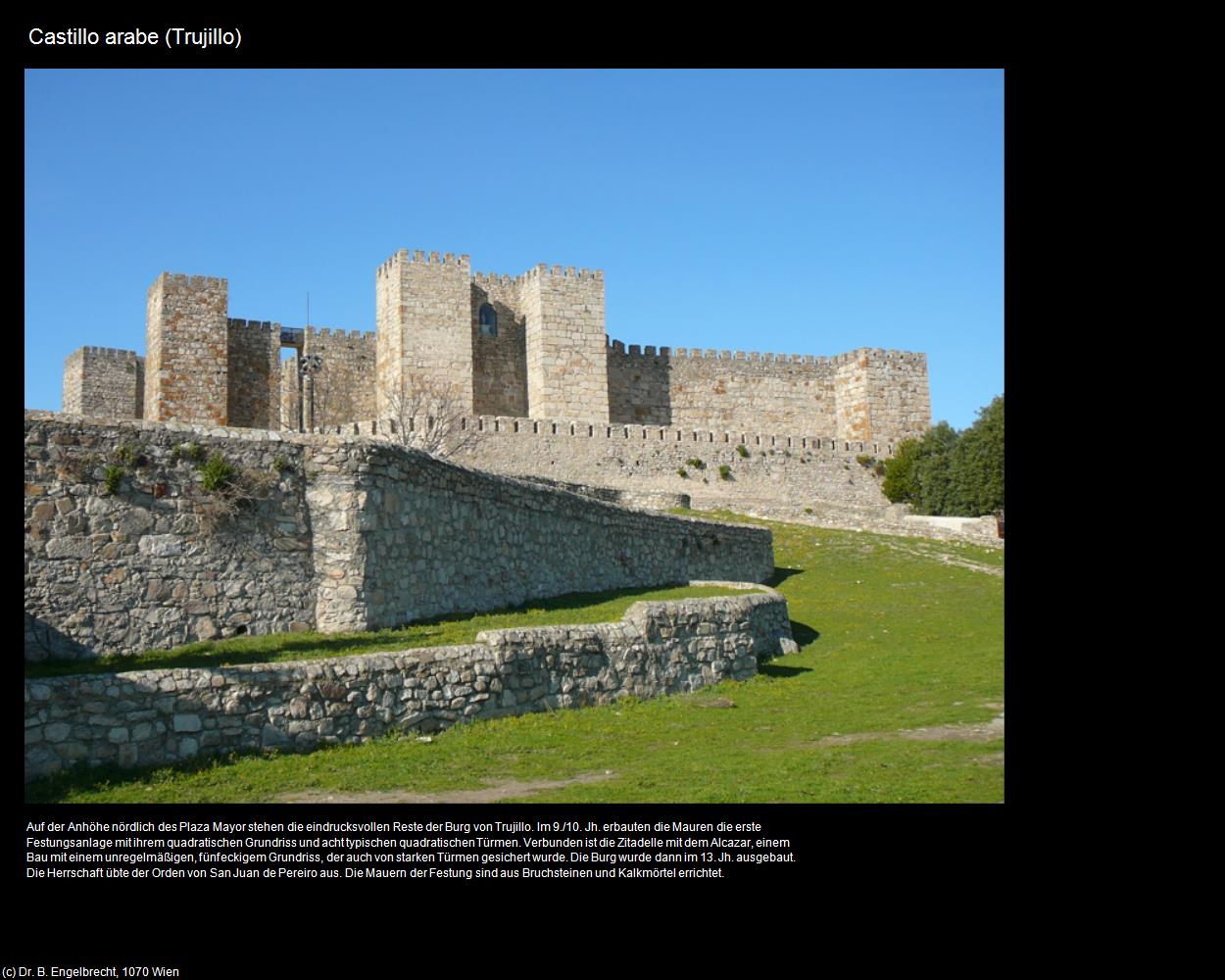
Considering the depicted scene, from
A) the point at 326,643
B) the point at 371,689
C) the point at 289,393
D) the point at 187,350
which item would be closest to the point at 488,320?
the point at 289,393

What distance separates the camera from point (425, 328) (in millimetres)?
47188

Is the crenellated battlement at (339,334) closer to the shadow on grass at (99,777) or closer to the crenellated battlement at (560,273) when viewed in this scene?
the crenellated battlement at (560,273)

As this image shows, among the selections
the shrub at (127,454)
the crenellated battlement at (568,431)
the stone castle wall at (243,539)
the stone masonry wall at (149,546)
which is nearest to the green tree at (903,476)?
the crenellated battlement at (568,431)

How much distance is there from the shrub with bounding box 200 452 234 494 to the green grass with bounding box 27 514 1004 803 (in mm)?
4306

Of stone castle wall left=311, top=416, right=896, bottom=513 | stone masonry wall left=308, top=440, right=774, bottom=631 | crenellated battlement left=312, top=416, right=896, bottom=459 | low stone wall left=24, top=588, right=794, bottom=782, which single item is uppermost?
crenellated battlement left=312, top=416, right=896, bottom=459

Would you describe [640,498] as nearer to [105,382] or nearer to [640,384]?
[640,384]

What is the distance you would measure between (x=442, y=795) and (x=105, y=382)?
42628mm

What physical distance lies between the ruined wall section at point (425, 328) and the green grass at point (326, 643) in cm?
2913

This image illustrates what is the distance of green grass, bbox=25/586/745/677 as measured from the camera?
1217cm

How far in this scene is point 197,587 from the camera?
13914 mm

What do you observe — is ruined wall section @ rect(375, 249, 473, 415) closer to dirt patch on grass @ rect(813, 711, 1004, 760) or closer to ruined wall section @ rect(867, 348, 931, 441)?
ruined wall section @ rect(867, 348, 931, 441)

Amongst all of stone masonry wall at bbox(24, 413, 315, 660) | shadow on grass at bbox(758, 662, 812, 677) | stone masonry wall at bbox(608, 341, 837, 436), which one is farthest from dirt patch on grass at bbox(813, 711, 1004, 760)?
stone masonry wall at bbox(608, 341, 837, 436)

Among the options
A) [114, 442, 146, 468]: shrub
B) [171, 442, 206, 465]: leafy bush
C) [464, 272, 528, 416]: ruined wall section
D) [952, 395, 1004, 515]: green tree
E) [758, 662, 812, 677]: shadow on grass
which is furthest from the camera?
[464, 272, 528, 416]: ruined wall section
